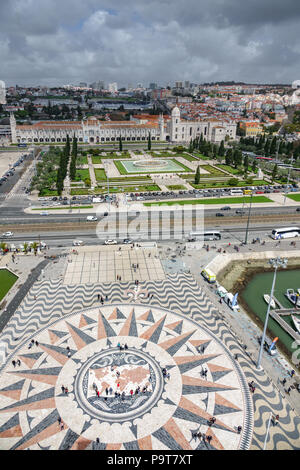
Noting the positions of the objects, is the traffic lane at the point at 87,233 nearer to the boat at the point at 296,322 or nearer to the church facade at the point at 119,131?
the boat at the point at 296,322

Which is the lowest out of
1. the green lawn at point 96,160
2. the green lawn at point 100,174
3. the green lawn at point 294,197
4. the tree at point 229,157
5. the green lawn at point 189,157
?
the green lawn at point 294,197

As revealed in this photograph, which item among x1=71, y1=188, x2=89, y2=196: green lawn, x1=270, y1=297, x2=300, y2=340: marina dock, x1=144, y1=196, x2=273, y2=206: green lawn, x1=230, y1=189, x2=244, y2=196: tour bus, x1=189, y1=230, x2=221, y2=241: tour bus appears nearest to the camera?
x1=270, y1=297, x2=300, y2=340: marina dock

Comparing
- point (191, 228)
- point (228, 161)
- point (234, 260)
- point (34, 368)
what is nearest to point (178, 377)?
point (34, 368)

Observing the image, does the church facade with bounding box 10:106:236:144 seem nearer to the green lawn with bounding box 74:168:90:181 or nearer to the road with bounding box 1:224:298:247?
the green lawn with bounding box 74:168:90:181

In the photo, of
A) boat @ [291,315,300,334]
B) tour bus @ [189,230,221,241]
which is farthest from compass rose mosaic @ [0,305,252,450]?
tour bus @ [189,230,221,241]


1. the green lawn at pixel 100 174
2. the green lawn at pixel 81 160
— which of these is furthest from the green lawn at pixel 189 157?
the green lawn at pixel 81 160

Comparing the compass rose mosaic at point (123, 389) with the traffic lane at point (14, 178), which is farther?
the traffic lane at point (14, 178)

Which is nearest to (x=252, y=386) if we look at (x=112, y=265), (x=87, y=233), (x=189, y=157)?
(x=112, y=265)
